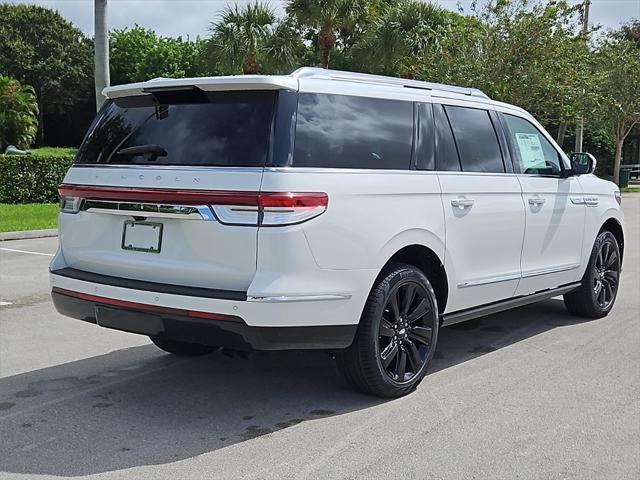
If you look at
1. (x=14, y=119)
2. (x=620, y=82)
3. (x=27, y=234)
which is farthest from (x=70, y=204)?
(x=620, y=82)

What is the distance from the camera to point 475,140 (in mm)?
5766

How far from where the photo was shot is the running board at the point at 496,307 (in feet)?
17.9

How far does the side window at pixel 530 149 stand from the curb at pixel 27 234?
32.2 ft

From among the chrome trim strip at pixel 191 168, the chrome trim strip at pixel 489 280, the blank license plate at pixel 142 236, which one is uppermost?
the chrome trim strip at pixel 191 168

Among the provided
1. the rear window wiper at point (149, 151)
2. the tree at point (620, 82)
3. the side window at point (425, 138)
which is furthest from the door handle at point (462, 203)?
the tree at point (620, 82)

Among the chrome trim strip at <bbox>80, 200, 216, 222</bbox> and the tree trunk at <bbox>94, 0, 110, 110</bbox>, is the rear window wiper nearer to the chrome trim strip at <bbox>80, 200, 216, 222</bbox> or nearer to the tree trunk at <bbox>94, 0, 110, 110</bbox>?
the chrome trim strip at <bbox>80, 200, 216, 222</bbox>

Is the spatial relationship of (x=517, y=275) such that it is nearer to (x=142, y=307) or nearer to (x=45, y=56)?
(x=142, y=307)

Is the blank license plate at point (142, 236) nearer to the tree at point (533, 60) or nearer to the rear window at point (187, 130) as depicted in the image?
the rear window at point (187, 130)

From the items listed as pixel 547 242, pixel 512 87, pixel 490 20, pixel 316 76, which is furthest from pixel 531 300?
pixel 490 20

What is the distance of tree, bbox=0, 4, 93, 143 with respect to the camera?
166ft

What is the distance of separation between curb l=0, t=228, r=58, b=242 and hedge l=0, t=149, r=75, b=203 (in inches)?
178

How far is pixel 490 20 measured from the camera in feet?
78.5

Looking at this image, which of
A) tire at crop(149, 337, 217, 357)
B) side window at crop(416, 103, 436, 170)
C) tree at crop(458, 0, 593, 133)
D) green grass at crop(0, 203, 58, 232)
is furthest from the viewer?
tree at crop(458, 0, 593, 133)

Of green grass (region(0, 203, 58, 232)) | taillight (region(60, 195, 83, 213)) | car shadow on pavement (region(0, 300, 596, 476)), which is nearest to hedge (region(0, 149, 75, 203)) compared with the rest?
green grass (region(0, 203, 58, 232))
